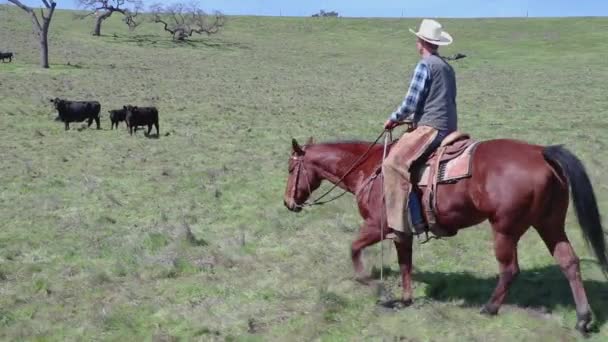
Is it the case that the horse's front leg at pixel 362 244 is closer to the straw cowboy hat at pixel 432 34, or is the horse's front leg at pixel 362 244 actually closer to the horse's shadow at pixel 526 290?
the horse's shadow at pixel 526 290

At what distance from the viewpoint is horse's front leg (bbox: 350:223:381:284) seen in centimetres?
662

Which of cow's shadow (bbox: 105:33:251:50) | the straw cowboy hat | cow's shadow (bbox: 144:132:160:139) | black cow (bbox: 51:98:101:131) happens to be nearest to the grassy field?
cow's shadow (bbox: 144:132:160:139)

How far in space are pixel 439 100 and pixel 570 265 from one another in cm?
188

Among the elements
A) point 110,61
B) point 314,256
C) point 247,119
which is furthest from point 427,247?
point 110,61

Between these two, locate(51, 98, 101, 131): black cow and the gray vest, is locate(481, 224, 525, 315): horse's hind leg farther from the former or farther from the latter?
locate(51, 98, 101, 131): black cow

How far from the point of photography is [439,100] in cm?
620

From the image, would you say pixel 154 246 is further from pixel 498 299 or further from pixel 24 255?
pixel 498 299

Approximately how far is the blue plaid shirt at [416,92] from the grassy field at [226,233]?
1939 mm

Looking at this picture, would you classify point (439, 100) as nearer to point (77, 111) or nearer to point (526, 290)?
point (526, 290)

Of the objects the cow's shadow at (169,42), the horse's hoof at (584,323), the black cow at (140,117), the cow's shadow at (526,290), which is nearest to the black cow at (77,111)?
the black cow at (140,117)

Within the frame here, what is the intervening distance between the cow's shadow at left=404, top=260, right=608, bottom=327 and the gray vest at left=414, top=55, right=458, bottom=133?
182 centimetres

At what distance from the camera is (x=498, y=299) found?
20.3 ft

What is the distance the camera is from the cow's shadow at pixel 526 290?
6480 mm

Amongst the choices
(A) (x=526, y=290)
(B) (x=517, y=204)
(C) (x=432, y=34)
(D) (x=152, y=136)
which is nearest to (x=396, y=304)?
(A) (x=526, y=290)
